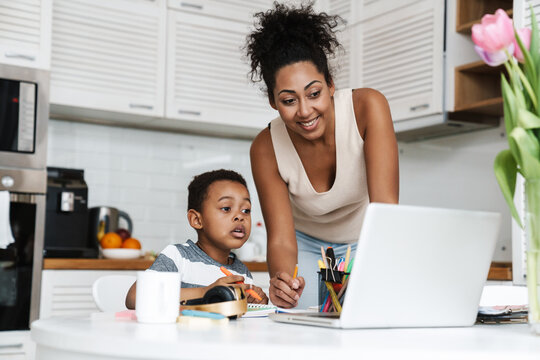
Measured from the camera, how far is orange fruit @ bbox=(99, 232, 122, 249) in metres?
3.10

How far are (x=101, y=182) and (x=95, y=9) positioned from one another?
888 millimetres

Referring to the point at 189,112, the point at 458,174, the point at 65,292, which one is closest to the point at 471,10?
the point at 458,174

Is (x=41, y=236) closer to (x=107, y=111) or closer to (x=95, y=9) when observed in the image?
(x=107, y=111)

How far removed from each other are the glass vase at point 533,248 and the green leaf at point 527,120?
80 mm

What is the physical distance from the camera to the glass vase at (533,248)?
961mm

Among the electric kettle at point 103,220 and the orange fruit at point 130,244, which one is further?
the electric kettle at point 103,220

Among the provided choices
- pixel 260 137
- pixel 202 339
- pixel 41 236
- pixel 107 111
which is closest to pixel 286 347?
pixel 202 339

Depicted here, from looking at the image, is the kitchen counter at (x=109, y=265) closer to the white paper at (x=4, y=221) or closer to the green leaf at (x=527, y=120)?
the white paper at (x=4, y=221)

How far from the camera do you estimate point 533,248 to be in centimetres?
97

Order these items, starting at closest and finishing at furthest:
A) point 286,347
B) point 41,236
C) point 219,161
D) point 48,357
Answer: point 286,347
point 48,357
point 41,236
point 219,161

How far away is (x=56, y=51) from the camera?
10.5ft

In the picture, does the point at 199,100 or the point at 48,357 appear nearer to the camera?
the point at 48,357

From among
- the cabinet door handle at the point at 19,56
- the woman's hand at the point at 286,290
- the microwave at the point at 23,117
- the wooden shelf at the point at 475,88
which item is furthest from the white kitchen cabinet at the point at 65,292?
the wooden shelf at the point at 475,88

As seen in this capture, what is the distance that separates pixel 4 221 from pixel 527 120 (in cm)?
238
